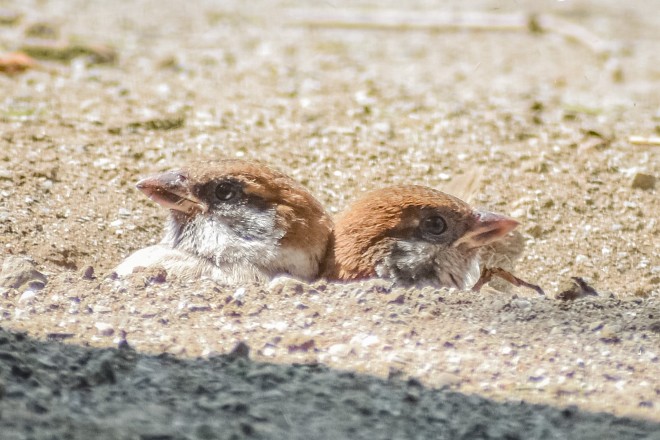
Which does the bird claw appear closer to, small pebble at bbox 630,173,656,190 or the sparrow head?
the sparrow head

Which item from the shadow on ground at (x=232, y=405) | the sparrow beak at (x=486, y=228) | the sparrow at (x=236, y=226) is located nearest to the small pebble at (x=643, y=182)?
the sparrow beak at (x=486, y=228)

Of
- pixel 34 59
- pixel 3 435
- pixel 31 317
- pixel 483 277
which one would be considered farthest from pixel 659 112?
pixel 3 435

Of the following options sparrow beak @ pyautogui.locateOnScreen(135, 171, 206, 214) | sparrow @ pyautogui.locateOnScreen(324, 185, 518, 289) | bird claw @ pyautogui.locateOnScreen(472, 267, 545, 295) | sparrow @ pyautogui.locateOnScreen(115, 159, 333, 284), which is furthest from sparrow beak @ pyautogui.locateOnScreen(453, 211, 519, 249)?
sparrow beak @ pyautogui.locateOnScreen(135, 171, 206, 214)

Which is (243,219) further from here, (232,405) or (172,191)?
(232,405)

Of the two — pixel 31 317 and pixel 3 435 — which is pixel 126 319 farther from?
→ pixel 3 435

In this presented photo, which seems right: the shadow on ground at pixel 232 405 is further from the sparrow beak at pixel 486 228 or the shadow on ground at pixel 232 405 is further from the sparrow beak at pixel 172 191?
the sparrow beak at pixel 486 228

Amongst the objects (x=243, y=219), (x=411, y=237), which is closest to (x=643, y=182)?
(x=411, y=237)

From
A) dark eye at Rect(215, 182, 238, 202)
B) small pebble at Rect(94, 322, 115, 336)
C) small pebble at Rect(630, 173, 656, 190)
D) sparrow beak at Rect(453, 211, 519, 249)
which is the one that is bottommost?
small pebble at Rect(630, 173, 656, 190)
